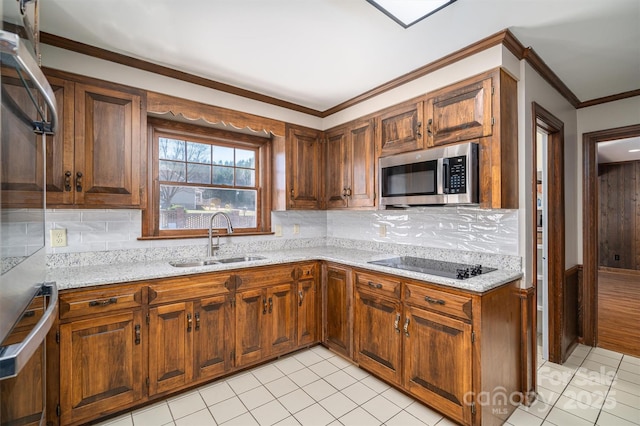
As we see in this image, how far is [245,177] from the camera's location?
3291mm

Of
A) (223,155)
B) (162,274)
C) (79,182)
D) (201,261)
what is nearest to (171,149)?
(223,155)

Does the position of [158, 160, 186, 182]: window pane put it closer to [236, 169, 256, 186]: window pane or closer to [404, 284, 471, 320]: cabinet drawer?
[236, 169, 256, 186]: window pane

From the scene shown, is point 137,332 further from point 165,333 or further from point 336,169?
point 336,169

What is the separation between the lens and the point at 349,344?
104 inches

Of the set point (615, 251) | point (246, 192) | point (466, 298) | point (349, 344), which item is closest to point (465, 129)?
point (466, 298)

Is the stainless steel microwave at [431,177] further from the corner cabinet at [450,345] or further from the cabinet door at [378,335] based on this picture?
the cabinet door at [378,335]

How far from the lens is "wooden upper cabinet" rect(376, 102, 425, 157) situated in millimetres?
2438

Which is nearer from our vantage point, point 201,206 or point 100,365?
point 100,365

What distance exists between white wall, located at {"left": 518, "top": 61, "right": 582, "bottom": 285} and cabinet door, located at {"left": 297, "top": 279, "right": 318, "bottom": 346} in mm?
1739

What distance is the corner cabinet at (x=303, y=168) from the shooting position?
3.20 metres

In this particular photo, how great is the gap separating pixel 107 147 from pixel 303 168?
69.1 inches

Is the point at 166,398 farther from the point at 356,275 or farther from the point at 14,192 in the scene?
the point at 14,192

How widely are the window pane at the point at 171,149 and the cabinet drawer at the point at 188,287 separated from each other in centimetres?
124

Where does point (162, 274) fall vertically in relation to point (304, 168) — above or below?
below
